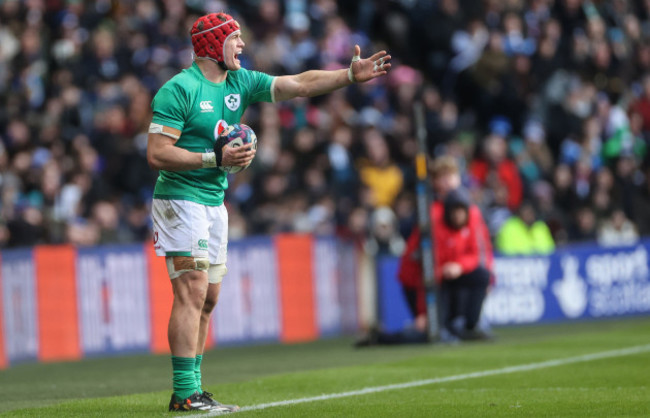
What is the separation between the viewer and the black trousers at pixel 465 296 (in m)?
15.3

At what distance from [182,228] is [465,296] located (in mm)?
8161

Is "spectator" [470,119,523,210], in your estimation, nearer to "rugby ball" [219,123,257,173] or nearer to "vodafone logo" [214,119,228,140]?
"vodafone logo" [214,119,228,140]

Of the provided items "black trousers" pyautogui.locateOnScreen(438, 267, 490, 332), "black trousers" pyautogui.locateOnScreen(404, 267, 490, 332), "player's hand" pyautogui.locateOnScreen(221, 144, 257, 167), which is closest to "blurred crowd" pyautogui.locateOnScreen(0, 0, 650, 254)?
"black trousers" pyautogui.locateOnScreen(404, 267, 490, 332)

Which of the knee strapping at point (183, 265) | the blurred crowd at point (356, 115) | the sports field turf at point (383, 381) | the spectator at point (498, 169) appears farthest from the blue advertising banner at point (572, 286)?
the knee strapping at point (183, 265)

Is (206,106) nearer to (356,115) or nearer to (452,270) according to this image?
(452,270)

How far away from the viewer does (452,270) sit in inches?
594

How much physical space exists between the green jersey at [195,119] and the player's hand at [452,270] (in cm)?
745

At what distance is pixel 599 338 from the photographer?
1435cm

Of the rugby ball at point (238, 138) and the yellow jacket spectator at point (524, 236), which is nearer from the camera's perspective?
the rugby ball at point (238, 138)

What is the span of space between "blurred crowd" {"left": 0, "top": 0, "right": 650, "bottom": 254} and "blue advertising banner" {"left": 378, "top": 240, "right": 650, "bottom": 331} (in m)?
0.81

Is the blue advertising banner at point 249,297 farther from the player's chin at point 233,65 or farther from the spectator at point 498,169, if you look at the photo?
the player's chin at point 233,65

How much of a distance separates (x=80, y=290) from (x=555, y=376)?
739 centimetres

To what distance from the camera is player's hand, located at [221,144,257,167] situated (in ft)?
24.7

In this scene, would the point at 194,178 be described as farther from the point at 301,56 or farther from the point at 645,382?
the point at 301,56
